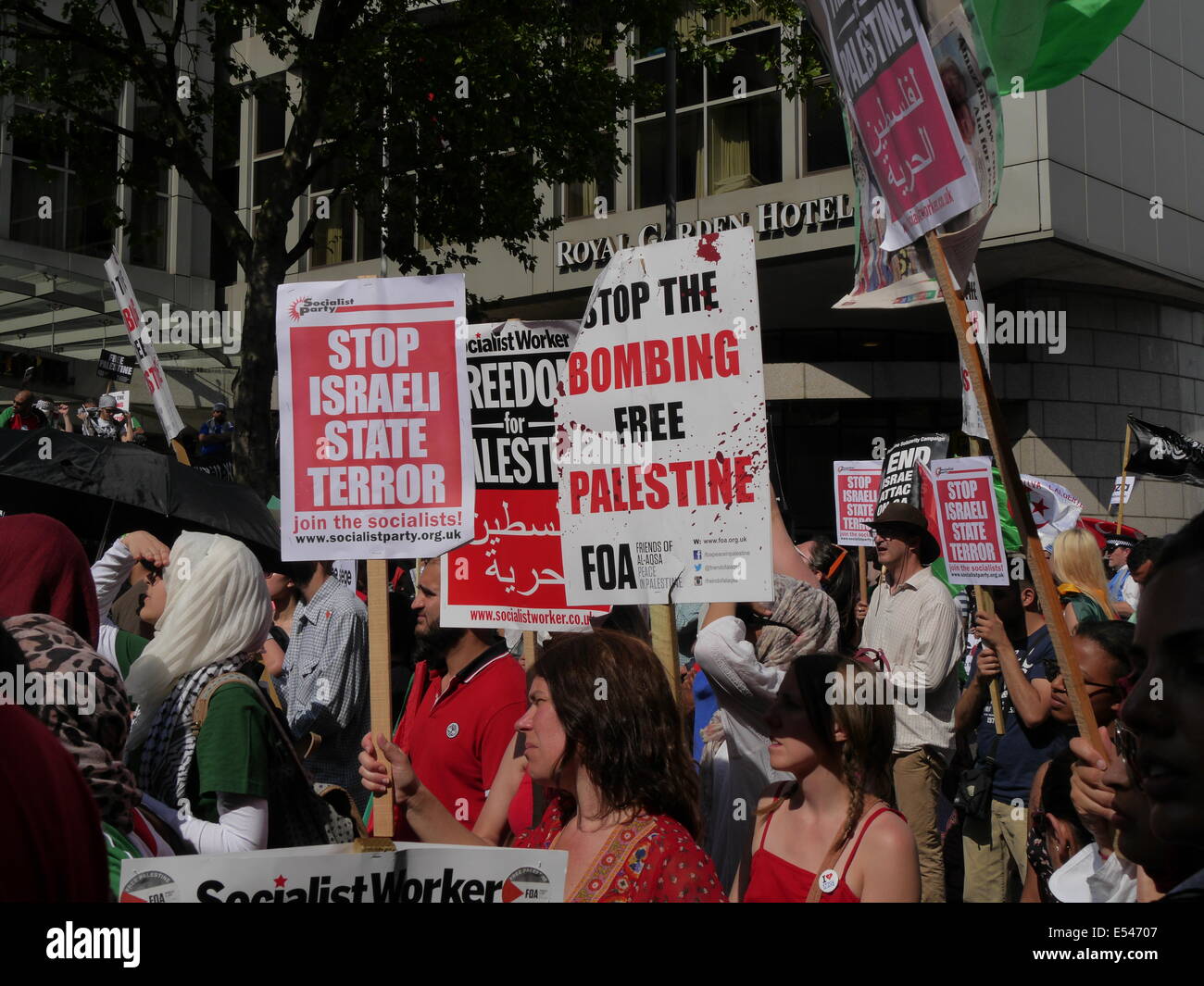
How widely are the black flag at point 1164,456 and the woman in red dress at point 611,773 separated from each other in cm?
1071

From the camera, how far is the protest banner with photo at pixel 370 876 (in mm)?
2578

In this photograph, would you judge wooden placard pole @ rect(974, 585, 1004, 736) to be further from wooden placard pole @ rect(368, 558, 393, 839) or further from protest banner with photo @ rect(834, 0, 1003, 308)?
wooden placard pole @ rect(368, 558, 393, 839)

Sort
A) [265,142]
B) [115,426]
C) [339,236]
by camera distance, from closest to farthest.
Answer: [115,426] → [339,236] → [265,142]

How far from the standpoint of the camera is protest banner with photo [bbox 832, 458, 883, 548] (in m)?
10.3

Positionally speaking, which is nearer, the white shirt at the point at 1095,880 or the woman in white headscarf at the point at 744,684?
the white shirt at the point at 1095,880

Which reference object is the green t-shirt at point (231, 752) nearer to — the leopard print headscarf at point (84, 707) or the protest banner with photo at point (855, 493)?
the leopard print headscarf at point (84, 707)

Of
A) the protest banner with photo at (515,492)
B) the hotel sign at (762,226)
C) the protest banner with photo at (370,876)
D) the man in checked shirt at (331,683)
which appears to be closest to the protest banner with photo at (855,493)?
the man in checked shirt at (331,683)

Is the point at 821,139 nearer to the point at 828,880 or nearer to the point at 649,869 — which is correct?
the point at 828,880

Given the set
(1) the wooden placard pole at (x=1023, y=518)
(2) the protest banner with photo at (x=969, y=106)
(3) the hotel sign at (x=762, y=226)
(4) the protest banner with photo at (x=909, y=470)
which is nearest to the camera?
(1) the wooden placard pole at (x=1023, y=518)

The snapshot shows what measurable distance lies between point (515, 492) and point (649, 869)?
6.50 ft

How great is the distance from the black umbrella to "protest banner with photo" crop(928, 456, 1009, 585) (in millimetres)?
3430

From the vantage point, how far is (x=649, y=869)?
2.78m

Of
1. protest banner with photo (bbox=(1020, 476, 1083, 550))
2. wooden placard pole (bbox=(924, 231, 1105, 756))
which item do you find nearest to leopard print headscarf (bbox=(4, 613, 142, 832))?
wooden placard pole (bbox=(924, 231, 1105, 756))

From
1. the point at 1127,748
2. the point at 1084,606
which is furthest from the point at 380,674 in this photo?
the point at 1084,606
